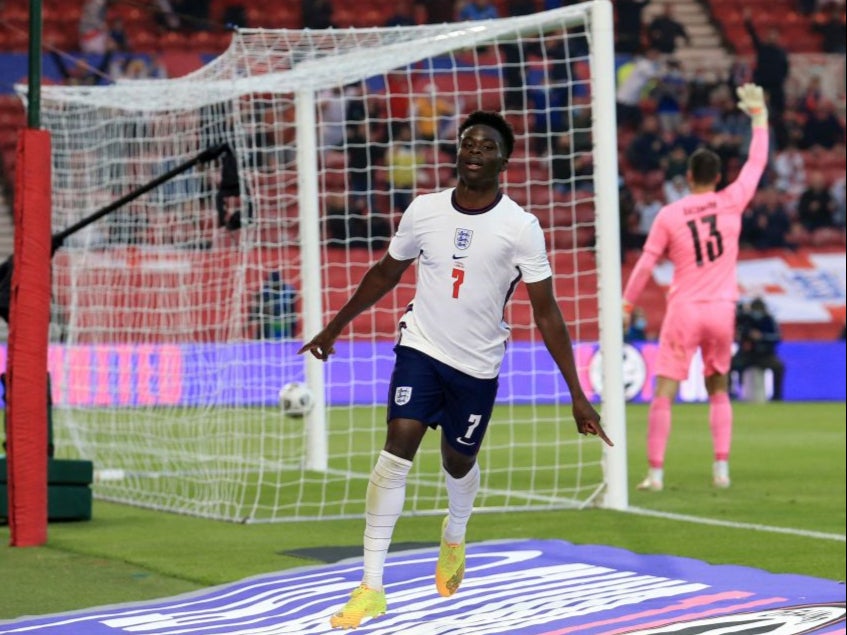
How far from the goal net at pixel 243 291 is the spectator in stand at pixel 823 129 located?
12.2 metres

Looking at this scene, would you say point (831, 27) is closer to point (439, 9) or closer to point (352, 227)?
point (439, 9)

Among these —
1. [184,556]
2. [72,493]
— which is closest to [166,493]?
[72,493]

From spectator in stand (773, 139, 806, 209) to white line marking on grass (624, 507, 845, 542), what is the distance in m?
17.1

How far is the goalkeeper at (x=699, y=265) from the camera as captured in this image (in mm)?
11000

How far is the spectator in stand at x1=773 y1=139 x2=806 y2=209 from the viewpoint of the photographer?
1036 inches

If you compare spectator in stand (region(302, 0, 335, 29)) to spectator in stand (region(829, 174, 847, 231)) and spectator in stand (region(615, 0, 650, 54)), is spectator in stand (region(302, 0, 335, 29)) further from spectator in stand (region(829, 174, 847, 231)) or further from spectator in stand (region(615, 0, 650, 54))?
spectator in stand (region(829, 174, 847, 231))

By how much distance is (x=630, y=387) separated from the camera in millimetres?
21703

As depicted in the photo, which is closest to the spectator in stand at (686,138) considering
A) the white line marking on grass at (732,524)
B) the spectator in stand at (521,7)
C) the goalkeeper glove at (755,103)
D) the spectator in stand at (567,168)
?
the spectator in stand at (567,168)

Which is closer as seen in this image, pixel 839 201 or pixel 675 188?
pixel 675 188

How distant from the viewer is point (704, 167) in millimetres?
11055

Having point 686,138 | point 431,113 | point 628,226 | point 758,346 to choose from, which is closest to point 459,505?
point 758,346

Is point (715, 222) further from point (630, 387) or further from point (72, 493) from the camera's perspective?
point (630, 387)

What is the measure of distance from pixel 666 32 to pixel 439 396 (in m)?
23.1

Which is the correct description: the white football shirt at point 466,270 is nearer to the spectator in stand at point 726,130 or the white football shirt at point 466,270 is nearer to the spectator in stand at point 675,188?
the spectator in stand at point 675,188
